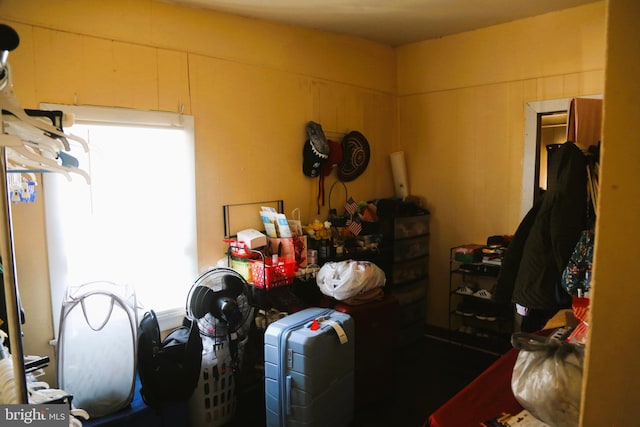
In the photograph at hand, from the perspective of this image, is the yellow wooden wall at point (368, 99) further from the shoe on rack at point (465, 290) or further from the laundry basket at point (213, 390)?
the laundry basket at point (213, 390)

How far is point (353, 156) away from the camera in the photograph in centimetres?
360

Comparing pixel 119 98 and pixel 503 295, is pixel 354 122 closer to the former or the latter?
pixel 119 98

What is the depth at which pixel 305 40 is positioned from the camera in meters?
3.26

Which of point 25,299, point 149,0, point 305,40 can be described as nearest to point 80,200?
point 25,299

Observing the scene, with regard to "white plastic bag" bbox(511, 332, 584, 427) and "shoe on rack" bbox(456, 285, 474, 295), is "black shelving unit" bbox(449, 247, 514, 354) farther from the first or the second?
"white plastic bag" bbox(511, 332, 584, 427)

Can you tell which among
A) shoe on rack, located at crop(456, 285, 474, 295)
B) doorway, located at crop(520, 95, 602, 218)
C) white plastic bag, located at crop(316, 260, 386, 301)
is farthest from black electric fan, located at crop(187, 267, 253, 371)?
doorway, located at crop(520, 95, 602, 218)

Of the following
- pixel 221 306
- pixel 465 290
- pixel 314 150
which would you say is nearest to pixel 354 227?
pixel 314 150

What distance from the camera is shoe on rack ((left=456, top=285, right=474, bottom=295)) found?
3436mm

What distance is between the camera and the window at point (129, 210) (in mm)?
2188

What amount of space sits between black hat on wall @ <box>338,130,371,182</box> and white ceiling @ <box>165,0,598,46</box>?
35.0 inches

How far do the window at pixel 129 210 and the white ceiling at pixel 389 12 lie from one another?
87 cm

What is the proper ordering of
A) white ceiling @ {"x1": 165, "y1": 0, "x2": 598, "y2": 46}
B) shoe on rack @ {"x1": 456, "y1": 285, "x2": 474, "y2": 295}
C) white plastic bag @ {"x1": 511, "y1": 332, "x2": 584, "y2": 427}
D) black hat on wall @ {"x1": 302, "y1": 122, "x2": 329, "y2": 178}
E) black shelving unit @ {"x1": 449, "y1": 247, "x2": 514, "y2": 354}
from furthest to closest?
shoe on rack @ {"x1": 456, "y1": 285, "x2": 474, "y2": 295}, black shelving unit @ {"x1": 449, "y1": 247, "x2": 514, "y2": 354}, black hat on wall @ {"x1": 302, "y1": 122, "x2": 329, "y2": 178}, white ceiling @ {"x1": 165, "y1": 0, "x2": 598, "y2": 46}, white plastic bag @ {"x1": 511, "y1": 332, "x2": 584, "y2": 427}

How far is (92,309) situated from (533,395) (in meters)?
1.88

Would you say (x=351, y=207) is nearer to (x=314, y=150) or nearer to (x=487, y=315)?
(x=314, y=150)
